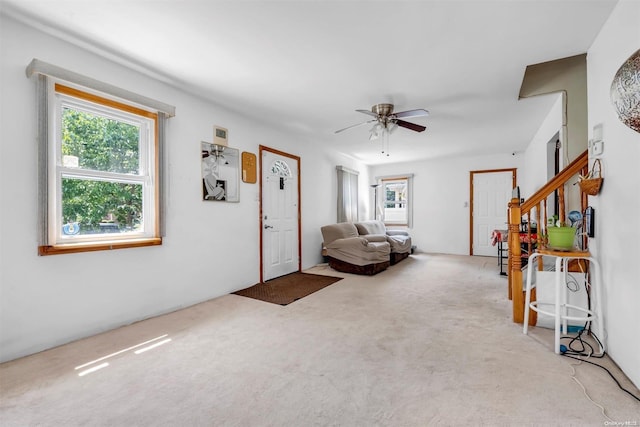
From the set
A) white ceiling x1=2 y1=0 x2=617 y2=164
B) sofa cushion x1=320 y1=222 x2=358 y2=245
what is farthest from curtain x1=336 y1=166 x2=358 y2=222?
white ceiling x1=2 y1=0 x2=617 y2=164

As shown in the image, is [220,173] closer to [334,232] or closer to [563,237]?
[334,232]

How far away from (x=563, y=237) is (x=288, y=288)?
298 centimetres

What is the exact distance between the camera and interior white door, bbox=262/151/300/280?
173 inches

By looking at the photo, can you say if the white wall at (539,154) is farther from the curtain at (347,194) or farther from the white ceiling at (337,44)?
the curtain at (347,194)

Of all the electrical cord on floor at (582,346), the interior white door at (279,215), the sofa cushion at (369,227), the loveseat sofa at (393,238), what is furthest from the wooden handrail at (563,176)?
the sofa cushion at (369,227)

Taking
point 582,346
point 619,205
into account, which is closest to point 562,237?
point 619,205

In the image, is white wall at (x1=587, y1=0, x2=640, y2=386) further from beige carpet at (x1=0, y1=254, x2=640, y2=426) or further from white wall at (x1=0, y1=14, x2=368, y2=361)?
white wall at (x1=0, y1=14, x2=368, y2=361)

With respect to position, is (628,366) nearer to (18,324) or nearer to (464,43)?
(464,43)

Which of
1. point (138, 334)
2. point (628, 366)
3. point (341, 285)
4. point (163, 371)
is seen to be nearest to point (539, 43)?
point (628, 366)

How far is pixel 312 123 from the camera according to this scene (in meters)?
4.43

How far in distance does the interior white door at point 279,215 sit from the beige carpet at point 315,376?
5.17ft

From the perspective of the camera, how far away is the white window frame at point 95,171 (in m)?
2.22

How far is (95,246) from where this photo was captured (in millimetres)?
2428

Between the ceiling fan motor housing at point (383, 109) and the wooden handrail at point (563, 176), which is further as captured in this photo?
the ceiling fan motor housing at point (383, 109)
